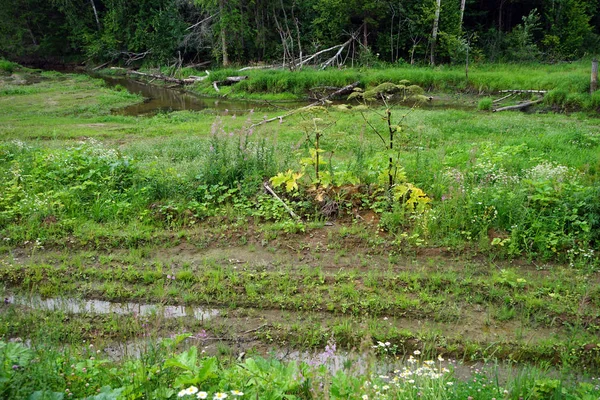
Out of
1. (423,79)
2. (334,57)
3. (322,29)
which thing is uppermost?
(322,29)

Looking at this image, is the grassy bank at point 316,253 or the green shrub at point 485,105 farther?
the green shrub at point 485,105

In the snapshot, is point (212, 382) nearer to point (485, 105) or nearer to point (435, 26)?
point (485, 105)

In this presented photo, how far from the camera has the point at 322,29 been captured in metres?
30.8

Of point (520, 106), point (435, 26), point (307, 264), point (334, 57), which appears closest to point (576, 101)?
point (520, 106)

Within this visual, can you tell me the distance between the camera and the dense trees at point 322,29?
88.4 ft

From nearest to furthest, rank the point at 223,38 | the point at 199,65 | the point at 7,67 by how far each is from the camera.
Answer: the point at 223,38 < the point at 199,65 < the point at 7,67

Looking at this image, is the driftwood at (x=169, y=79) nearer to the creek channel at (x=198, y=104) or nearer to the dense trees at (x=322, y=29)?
the creek channel at (x=198, y=104)

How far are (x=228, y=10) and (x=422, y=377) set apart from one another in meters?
30.5

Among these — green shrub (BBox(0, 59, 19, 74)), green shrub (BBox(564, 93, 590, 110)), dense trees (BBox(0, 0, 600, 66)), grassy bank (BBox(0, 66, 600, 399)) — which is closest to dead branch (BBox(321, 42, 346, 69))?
dense trees (BBox(0, 0, 600, 66))

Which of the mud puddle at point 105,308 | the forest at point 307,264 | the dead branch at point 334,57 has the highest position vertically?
the dead branch at point 334,57

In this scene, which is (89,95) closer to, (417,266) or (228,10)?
(228,10)

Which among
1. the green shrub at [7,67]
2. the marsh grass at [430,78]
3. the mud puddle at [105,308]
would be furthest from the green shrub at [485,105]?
the green shrub at [7,67]

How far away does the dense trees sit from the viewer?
26.9 meters

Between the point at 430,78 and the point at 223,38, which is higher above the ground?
the point at 223,38
